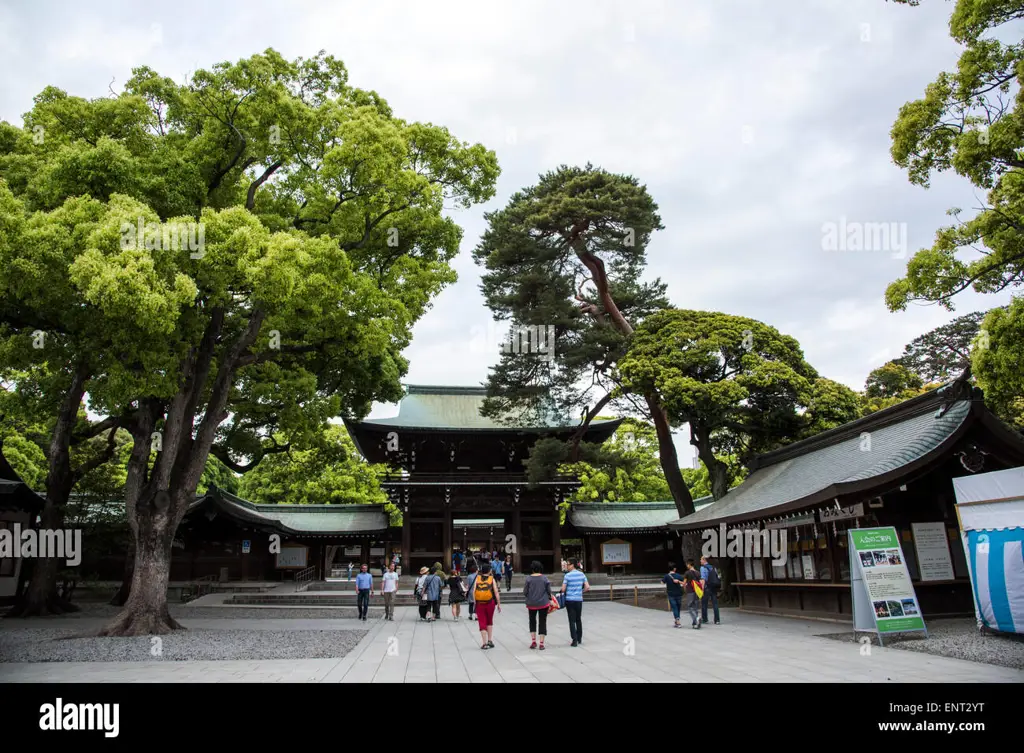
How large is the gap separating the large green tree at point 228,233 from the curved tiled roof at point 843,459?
9.20 m

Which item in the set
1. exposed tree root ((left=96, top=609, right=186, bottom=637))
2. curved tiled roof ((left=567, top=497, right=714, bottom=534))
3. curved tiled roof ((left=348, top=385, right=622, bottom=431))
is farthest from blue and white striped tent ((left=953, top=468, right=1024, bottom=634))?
curved tiled roof ((left=567, top=497, right=714, bottom=534))

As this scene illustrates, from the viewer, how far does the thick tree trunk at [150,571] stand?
13.3 metres

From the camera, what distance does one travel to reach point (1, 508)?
2059 centimetres

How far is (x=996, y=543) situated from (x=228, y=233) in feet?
43.7

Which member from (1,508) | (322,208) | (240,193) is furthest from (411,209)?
Result: (1,508)

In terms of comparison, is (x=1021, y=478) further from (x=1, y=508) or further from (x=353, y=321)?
(x=1, y=508)

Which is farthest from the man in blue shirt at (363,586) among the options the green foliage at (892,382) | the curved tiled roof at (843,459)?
the green foliage at (892,382)

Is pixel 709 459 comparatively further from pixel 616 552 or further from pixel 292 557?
pixel 292 557

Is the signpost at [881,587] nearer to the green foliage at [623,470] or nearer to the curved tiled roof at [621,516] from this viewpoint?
the green foliage at [623,470]

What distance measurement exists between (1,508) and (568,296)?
1965cm

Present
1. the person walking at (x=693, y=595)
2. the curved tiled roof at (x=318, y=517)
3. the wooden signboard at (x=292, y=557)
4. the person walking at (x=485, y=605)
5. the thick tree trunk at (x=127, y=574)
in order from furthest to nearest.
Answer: the wooden signboard at (x=292, y=557) → the curved tiled roof at (x=318, y=517) → the thick tree trunk at (x=127, y=574) → the person walking at (x=693, y=595) → the person walking at (x=485, y=605)

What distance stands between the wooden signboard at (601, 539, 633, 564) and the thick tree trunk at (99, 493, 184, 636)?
2310cm

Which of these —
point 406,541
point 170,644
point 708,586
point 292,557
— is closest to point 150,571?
point 170,644

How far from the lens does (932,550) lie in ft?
40.7
